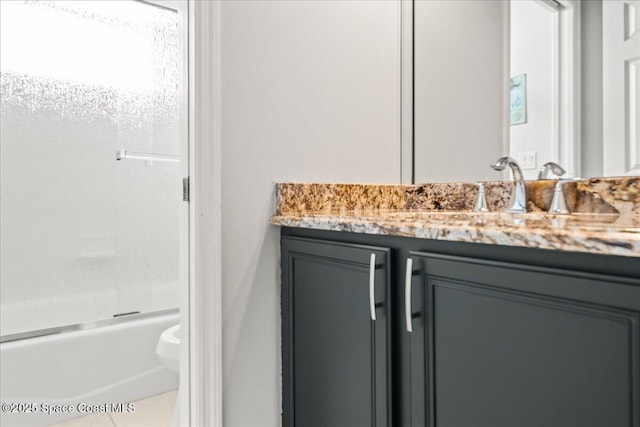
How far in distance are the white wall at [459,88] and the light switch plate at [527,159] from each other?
66 mm

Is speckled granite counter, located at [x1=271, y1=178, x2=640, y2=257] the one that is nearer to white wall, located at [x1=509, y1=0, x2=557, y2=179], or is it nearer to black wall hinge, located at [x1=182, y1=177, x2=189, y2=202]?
white wall, located at [x1=509, y1=0, x2=557, y2=179]

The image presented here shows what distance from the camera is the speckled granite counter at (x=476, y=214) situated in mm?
666

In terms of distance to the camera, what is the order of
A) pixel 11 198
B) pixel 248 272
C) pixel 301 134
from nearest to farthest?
pixel 248 272 < pixel 301 134 < pixel 11 198

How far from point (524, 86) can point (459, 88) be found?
0.27 metres

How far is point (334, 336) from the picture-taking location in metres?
1.11

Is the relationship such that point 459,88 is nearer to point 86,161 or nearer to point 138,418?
point 86,161

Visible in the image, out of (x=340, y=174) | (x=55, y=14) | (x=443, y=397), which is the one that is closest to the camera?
(x=443, y=397)

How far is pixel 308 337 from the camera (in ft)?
3.94

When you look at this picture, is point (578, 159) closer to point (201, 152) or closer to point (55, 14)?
point (201, 152)

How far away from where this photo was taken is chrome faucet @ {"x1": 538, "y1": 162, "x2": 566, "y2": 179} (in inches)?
48.7

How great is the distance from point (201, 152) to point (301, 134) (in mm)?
353

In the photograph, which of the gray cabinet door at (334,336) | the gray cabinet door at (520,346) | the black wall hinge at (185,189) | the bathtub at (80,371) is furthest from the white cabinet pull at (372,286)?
the bathtub at (80,371)

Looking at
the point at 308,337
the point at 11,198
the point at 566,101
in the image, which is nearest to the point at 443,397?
the point at 308,337

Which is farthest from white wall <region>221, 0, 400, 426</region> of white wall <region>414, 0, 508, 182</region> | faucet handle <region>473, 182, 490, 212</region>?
faucet handle <region>473, 182, 490, 212</region>
